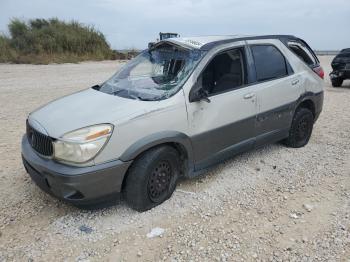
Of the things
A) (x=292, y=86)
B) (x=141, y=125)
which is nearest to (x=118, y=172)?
(x=141, y=125)

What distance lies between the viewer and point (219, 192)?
3.99 meters

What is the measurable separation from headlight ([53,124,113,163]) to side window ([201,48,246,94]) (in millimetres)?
1369

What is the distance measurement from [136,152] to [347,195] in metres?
2.54

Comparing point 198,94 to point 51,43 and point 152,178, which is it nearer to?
point 152,178

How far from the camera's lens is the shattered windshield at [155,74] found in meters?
3.70

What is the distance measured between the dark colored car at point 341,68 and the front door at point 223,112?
28.9ft

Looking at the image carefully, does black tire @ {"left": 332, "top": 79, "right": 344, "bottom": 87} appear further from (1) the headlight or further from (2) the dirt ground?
(1) the headlight

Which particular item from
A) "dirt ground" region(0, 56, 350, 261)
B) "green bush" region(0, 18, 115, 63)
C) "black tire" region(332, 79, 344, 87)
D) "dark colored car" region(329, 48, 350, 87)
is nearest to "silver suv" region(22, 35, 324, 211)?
"dirt ground" region(0, 56, 350, 261)

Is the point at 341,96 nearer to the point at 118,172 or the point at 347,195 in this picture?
the point at 347,195

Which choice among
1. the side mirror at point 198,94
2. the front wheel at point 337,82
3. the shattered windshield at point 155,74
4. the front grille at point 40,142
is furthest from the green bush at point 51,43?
the side mirror at point 198,94

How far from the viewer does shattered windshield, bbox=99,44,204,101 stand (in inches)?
146

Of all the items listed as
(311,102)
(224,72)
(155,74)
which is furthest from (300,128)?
(155,74)

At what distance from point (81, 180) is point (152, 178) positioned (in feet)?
2.56

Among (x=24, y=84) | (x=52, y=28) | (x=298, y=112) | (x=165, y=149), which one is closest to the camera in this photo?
(x=165, y=149)
